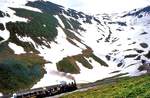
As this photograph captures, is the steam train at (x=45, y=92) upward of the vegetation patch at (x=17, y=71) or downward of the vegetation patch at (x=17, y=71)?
downward

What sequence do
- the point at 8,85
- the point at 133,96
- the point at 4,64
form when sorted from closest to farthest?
the point at 133,96 < the point at 8,85 < the point at 4,64

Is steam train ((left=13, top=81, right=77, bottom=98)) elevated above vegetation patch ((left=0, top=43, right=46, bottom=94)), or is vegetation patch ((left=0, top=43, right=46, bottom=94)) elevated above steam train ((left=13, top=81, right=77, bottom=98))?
vegetation patch ((left=0, top=43, right=46, bottom=94))

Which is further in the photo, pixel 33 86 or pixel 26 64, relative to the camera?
pixel 26 64

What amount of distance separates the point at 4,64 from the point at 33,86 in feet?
52.8

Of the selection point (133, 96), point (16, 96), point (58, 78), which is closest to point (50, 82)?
point (58, 78)

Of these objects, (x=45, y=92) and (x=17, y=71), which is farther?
(x=17, y=71)

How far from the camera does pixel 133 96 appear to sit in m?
30.4

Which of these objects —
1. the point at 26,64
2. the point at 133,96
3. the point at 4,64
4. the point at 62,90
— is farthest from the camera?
the point at 26,64

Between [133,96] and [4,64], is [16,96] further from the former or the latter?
[133,96]

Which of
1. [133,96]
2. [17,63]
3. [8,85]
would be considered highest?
[17,63]

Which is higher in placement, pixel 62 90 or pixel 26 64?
pixel 26 64

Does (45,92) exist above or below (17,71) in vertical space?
below

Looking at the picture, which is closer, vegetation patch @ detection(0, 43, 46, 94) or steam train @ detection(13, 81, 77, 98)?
steam train @ detection(13, 81, 77, 98)

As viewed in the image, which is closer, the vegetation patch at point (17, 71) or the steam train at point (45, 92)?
the steam train at point (45, 92)
